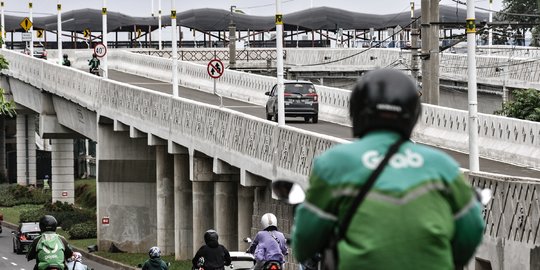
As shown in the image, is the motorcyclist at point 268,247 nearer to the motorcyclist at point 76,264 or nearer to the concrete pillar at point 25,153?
the motorcyclist at point 76,264

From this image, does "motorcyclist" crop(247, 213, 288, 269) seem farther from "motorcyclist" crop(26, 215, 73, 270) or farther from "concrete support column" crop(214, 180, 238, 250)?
"concrete support column" crop(214, 180, 238, 250)

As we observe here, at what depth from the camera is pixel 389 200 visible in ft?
17.2

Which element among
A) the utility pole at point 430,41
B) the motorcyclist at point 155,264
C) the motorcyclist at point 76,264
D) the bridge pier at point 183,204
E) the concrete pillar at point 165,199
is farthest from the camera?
the concrete pillar at point 165,199

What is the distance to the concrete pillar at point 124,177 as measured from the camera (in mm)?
62000

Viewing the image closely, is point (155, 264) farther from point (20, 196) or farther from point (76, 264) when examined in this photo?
point (20, 196)

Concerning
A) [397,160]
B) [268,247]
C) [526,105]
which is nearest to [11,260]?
[526,105]

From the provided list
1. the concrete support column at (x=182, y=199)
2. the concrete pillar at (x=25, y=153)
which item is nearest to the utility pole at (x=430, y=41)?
the concrete support column at (x=182, y=199)

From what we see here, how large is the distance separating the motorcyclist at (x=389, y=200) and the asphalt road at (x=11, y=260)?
45.4 metres

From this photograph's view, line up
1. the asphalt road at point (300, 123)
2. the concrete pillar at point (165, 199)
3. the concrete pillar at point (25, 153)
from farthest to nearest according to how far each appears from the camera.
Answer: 1. the concrete pillar at point (25, 153)
2. the concrete pillar at point (165, 199)
3. the asphalt road at point (300, 123)

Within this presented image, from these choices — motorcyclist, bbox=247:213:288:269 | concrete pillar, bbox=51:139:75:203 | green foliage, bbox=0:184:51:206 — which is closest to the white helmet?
motorcyclist, bbox=247:213:288:269

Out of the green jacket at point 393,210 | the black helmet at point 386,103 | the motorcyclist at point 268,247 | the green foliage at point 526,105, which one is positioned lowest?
the motorcyclist at point 268,247

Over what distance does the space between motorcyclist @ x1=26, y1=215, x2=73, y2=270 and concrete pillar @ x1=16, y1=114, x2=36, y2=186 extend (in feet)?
285

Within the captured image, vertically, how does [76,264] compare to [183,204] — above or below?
above

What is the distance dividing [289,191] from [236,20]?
131 m
